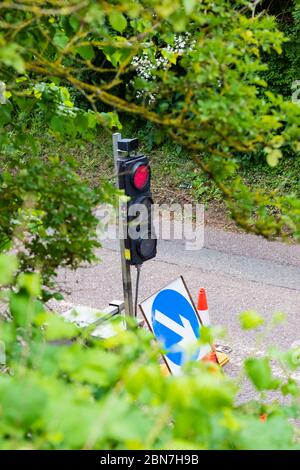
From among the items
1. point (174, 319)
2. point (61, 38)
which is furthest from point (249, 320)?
point (174, 319)

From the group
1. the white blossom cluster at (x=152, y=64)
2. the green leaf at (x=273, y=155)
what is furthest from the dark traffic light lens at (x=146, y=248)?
the green leaf at (x=273, y=155)

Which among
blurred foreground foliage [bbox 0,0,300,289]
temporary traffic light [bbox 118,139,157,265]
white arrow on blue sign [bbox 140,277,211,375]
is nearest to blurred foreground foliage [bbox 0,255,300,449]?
blurred foreground foliage [bbox 0,0,300,289]

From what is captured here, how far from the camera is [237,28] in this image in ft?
8.58

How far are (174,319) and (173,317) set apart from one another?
0.8 inches

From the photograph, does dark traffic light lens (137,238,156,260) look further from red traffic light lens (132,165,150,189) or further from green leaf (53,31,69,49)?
green leaf (53,31,69,49)

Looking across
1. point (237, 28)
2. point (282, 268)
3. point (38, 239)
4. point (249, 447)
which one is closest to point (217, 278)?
point (282, 268)

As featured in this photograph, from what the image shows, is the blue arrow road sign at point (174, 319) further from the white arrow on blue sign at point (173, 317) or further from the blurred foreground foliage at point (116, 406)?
the blurred foreground foliage at point (116, 406)

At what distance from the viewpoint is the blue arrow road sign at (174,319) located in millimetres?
5789

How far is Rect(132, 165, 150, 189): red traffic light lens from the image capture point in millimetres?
5995

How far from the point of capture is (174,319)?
19.5ft

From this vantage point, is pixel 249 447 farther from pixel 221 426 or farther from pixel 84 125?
pixel 84 125

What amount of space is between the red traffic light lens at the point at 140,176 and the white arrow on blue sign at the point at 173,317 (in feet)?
3.03

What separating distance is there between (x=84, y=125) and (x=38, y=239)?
1.07m

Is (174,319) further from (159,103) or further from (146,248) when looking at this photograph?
(159,103)
